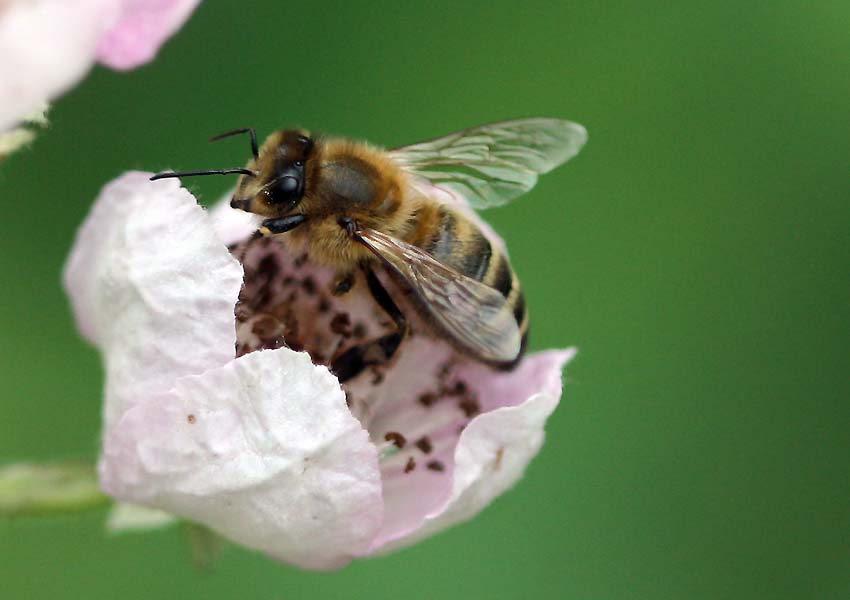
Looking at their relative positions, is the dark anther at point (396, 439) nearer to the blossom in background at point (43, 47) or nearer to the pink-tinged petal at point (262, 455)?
the pink-tinged petal at point (262, 455)

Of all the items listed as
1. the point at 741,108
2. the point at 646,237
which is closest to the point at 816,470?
the point at 646,237

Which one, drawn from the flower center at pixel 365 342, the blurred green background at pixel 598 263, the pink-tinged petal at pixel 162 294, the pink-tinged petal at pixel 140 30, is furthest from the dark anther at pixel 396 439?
the blurred green background at pixel 598 263

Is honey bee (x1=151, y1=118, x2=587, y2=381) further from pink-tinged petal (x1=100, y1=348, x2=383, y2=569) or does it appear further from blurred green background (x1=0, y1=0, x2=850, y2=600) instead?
blurred green background (x1=0, y1=0, x2=850, y2=600)

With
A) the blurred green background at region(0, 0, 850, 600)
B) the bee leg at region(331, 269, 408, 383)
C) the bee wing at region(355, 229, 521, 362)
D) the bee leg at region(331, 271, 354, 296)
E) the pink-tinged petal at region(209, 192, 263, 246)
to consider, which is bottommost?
the blurred green background at region(0, 0, 850, 600)

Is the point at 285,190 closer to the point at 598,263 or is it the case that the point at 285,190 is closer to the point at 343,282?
the point at 343,282

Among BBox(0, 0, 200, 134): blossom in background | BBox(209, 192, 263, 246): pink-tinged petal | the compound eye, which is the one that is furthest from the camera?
BBox(209, 192, 263, 246): pink-tinged petal

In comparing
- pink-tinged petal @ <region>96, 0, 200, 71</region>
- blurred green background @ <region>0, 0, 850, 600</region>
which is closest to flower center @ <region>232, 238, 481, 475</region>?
pink-tinged petal @ <region>96, 0, 200, 71</region>

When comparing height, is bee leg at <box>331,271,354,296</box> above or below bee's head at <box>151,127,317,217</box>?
below
